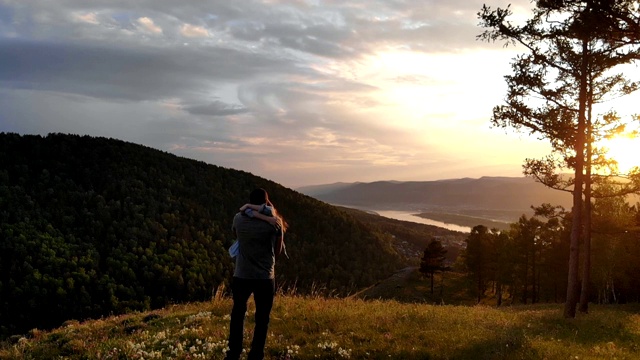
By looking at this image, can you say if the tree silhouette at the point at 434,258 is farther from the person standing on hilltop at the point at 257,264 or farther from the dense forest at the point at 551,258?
the person standing on hilltop at the point at 257,264

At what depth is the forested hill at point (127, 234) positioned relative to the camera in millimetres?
64938

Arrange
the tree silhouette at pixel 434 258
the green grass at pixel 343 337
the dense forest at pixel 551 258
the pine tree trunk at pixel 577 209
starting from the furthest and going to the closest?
the tree silhouette at pixel 434 258
the dense forest at pixel 551 258
the pine tree trunk at pixel 577 209
the green grass at pixel 343 337

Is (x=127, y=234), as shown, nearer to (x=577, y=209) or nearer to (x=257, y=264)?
(x=577, y=209)

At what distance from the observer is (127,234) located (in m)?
79.4

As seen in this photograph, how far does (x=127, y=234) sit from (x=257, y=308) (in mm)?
81098

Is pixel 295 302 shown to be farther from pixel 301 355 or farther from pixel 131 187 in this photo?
pixel 131 187

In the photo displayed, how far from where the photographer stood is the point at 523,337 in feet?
30.0

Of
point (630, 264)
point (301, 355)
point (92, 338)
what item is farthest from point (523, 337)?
point (630, 264)

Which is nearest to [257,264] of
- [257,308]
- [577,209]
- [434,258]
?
[257,308]

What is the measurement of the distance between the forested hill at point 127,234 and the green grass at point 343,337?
125 feet

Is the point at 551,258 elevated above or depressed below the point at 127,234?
above

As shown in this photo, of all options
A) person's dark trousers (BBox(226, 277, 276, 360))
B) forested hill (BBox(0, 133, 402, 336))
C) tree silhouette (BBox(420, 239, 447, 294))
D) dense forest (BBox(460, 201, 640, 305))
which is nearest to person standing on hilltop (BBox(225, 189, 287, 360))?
person's dark trousers (BBox(226, 277, 276, 360))

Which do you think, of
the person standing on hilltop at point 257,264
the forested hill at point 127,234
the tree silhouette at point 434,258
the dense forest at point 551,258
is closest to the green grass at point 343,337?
the person standing on hilltop at point 257,264

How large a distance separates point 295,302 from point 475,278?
158 ft
